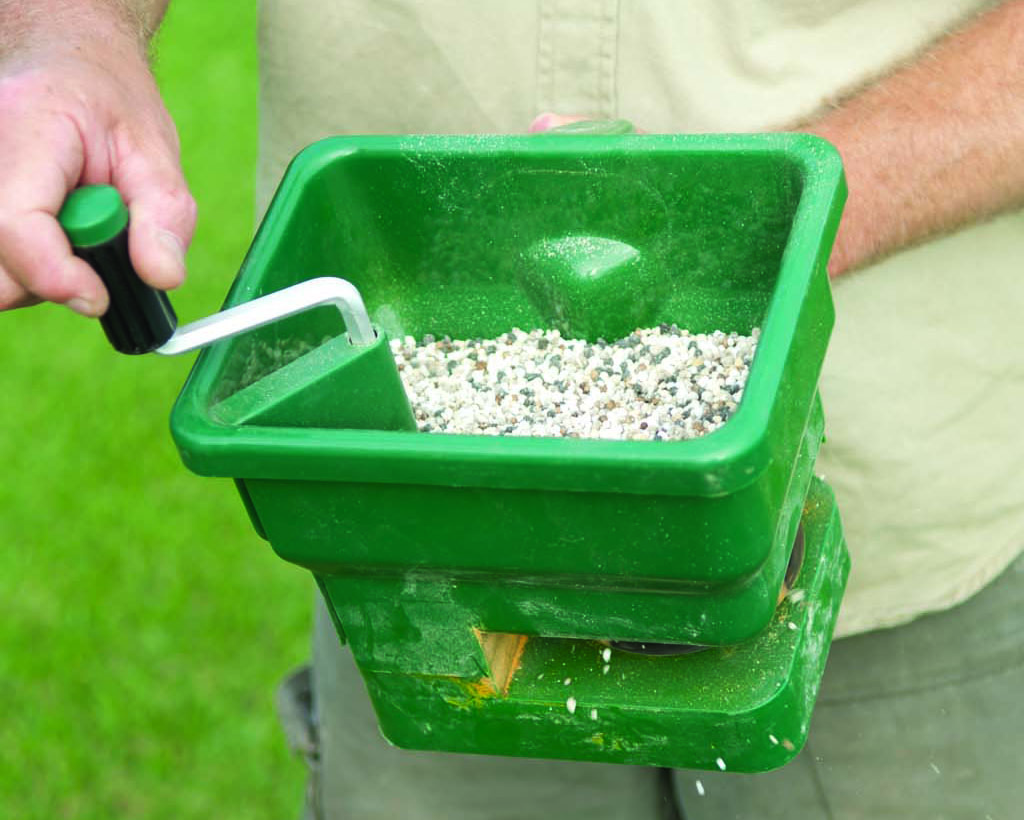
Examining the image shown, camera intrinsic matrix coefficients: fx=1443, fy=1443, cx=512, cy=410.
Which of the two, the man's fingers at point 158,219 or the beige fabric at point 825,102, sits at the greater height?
the man's fingers at point 158,219

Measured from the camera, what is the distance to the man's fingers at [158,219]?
2.95ft

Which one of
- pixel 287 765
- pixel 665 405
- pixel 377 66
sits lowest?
pixel 287 765

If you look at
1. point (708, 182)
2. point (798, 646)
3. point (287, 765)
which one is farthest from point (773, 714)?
point (287, 765)

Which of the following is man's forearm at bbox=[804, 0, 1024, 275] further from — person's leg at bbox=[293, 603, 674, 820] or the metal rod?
person's leg at bbox=[293, 603, 674, 820]

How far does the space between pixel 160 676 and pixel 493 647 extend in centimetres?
151

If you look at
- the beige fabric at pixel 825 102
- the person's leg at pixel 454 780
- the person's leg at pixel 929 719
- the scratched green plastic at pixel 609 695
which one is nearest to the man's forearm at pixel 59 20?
the beige fabric at pixel 825 102

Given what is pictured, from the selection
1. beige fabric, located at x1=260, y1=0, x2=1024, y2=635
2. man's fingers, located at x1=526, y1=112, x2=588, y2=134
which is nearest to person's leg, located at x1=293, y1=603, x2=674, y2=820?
beige fabric, located at x1=260, y1=0, x2=1024, y2=635

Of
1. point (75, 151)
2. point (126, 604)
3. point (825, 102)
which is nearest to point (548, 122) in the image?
point (825, 102)

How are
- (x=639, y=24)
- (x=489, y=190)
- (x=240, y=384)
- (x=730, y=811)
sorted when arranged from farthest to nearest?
1. (x=730, y=811)
2. (x=639, y=24)
3. (x=489, y=190)
4. (x=240, y=384)

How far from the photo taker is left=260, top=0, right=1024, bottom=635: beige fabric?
126cm

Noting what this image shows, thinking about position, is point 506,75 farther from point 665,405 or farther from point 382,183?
point 665,405

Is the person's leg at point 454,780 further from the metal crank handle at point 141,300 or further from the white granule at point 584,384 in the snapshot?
the metal crank handle at point 141,300

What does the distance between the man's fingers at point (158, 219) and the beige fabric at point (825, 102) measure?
0.39m

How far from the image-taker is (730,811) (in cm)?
157
